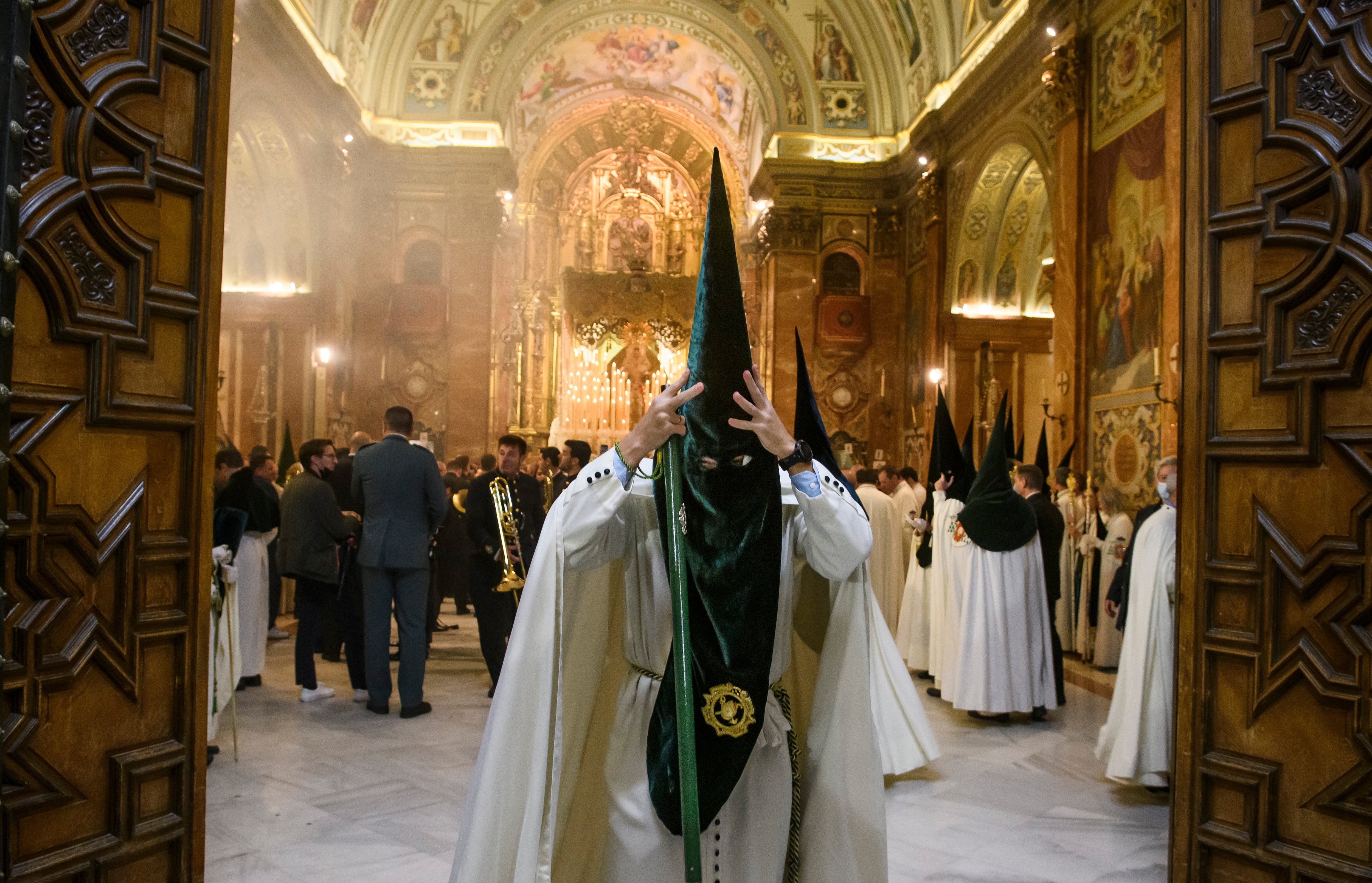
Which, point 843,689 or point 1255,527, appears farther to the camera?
point 1255,527

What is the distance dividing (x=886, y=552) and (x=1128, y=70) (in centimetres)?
585

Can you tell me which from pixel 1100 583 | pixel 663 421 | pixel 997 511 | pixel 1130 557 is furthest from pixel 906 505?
pixel 663 421

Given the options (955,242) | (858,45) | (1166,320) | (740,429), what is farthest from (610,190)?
(740,429)

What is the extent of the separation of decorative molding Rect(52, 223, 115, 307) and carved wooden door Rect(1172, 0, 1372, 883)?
3428 mm

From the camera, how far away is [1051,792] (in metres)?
4.94

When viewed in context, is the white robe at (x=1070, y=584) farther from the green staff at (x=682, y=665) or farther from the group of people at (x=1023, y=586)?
the green staff at (x=682, y=665)

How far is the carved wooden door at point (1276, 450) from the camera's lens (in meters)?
2.88

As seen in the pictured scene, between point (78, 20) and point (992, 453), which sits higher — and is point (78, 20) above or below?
above

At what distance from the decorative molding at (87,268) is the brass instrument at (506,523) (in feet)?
12.2

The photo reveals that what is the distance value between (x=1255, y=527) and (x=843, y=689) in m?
1.55

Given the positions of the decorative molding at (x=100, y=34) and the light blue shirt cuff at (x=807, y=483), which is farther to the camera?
the decorative molding at (x=100, y=34)

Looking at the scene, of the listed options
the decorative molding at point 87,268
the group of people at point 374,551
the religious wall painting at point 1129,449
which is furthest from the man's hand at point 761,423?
the religious wall painting at point 1129,449

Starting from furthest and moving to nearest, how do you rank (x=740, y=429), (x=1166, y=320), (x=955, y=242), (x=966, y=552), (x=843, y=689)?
(x=955, y=242)
(x=1166, y=320)
(x=966, y=552)
(x=843, y=689)
(x=740, y=429)

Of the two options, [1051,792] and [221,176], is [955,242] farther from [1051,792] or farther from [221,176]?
[221,176]
